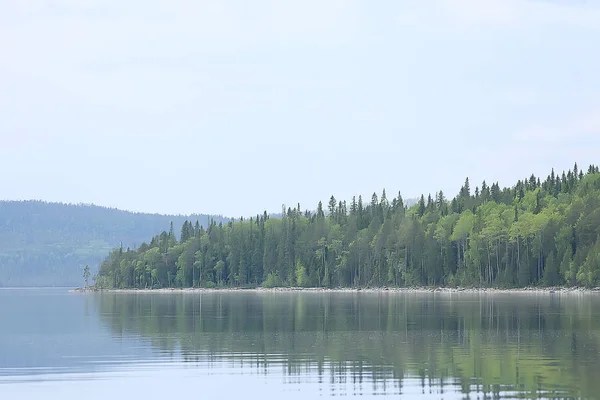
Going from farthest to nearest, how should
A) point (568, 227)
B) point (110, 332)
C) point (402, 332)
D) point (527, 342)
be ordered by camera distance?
point (568, 227) < point (110, 332) < point (402, 332) < point (527, 342)

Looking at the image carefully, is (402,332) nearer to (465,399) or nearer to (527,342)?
(527,342)

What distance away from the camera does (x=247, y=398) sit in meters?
42.5

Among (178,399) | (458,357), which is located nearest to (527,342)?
(458,357)

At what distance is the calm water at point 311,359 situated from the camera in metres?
44.1

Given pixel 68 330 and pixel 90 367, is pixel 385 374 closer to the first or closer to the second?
pixel 90 367

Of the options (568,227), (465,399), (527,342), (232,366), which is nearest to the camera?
(465,399)

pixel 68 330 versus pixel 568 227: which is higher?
pixel 568 227

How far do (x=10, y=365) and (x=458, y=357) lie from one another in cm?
2459

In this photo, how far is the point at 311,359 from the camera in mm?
55500

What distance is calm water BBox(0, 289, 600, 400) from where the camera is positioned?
4409cm

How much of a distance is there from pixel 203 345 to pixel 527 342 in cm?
2064

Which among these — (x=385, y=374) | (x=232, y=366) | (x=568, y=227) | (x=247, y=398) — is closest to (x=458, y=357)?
(x=385, y=374)

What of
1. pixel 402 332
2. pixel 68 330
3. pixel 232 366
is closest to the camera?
pixel 232 366

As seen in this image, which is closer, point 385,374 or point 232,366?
point 385,374
